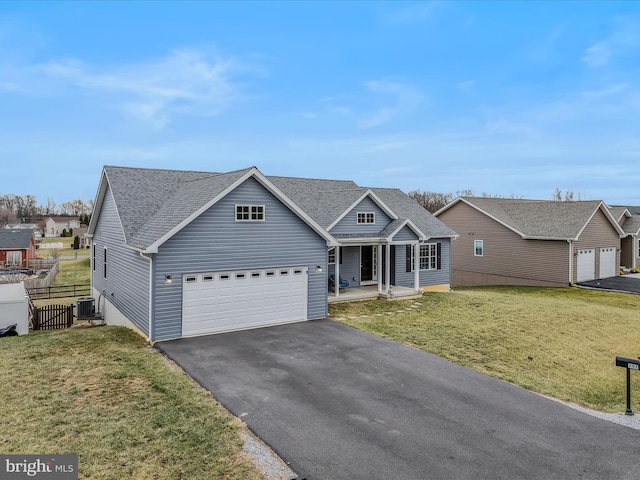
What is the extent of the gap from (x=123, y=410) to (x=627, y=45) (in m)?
29.6

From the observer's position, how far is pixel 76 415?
23.5ft

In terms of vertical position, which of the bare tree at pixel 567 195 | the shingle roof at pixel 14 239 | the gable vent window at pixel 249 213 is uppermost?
the bare tree at pixel 567 195

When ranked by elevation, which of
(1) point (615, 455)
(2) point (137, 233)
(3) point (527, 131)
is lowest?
(1) point (615, 455)

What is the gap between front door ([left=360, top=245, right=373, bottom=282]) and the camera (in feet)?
72.0

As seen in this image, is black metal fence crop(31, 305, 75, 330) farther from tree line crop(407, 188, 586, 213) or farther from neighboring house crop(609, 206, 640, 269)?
tree line crop(407, 188, 586, 213)

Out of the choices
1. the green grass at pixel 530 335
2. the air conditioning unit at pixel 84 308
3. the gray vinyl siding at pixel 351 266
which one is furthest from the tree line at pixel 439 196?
the air conditioning unit at pixel 84 308

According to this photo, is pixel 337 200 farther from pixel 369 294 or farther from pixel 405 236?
pixel 369 294

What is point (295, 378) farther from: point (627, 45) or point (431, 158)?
point (431, 158)

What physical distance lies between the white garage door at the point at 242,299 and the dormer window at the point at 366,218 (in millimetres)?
5990

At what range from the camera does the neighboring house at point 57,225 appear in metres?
108

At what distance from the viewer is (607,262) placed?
3061cm

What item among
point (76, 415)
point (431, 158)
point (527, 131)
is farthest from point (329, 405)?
point (431, 158)

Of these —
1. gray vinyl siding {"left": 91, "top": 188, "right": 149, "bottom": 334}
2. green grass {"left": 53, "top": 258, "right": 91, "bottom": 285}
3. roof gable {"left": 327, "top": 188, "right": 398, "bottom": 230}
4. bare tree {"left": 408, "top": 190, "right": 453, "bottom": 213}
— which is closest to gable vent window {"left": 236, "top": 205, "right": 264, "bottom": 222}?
gray vinyl siding {"left": 91, "top": 188, "right": 149, "bottom": 334}

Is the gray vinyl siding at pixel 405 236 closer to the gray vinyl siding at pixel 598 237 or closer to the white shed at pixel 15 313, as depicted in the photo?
the gray vinyl siding at pixel 598 237
